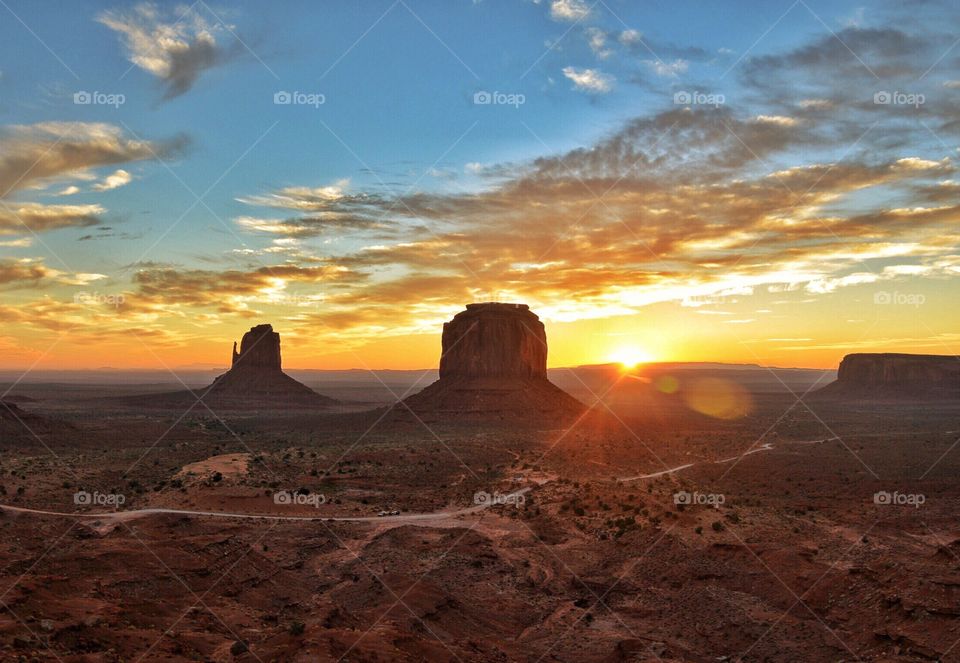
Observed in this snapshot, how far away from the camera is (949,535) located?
26484mm

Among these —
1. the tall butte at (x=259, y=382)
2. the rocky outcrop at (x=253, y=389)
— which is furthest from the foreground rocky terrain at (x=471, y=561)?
the tall butte at (x=259, y=382)

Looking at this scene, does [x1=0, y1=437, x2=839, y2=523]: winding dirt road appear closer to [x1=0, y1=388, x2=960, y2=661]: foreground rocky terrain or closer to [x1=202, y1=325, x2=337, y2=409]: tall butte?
[x1=0, y1=388, x2=960, y2=661]: foreground rocky terrain

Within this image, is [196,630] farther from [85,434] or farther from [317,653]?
[85,434]

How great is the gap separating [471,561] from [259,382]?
110283mm

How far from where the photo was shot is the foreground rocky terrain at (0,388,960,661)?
1617cm

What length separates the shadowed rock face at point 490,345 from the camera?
90.2 metres

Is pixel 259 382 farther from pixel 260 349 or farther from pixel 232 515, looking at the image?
pixel 232 515

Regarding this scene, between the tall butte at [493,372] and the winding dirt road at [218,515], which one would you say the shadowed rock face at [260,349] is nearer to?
the tall butte at [493,372]

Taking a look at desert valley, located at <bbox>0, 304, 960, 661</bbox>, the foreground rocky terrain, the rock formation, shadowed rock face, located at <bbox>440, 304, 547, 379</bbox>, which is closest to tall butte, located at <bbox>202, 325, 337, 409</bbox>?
shadowed rock face, located at <bbox>440, 304, 547, 379</bbox>

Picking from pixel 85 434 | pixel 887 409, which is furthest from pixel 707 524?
pixel 887 409

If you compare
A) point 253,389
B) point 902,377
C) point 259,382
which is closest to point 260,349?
point 259,382

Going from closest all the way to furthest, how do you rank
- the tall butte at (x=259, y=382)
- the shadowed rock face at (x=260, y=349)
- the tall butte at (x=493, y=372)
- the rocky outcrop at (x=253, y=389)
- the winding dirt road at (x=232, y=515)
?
the winding dirt road at (x=232, y=515) → the tall butte at (x=493, y=372) → the rocky outcrop at (x=253, y=389) → the tall butte at (x=259, y=382) → the shadowed rock face at (x=260, y=349)

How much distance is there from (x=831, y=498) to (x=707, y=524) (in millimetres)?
12326

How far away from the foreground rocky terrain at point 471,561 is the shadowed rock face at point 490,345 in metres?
43.0
